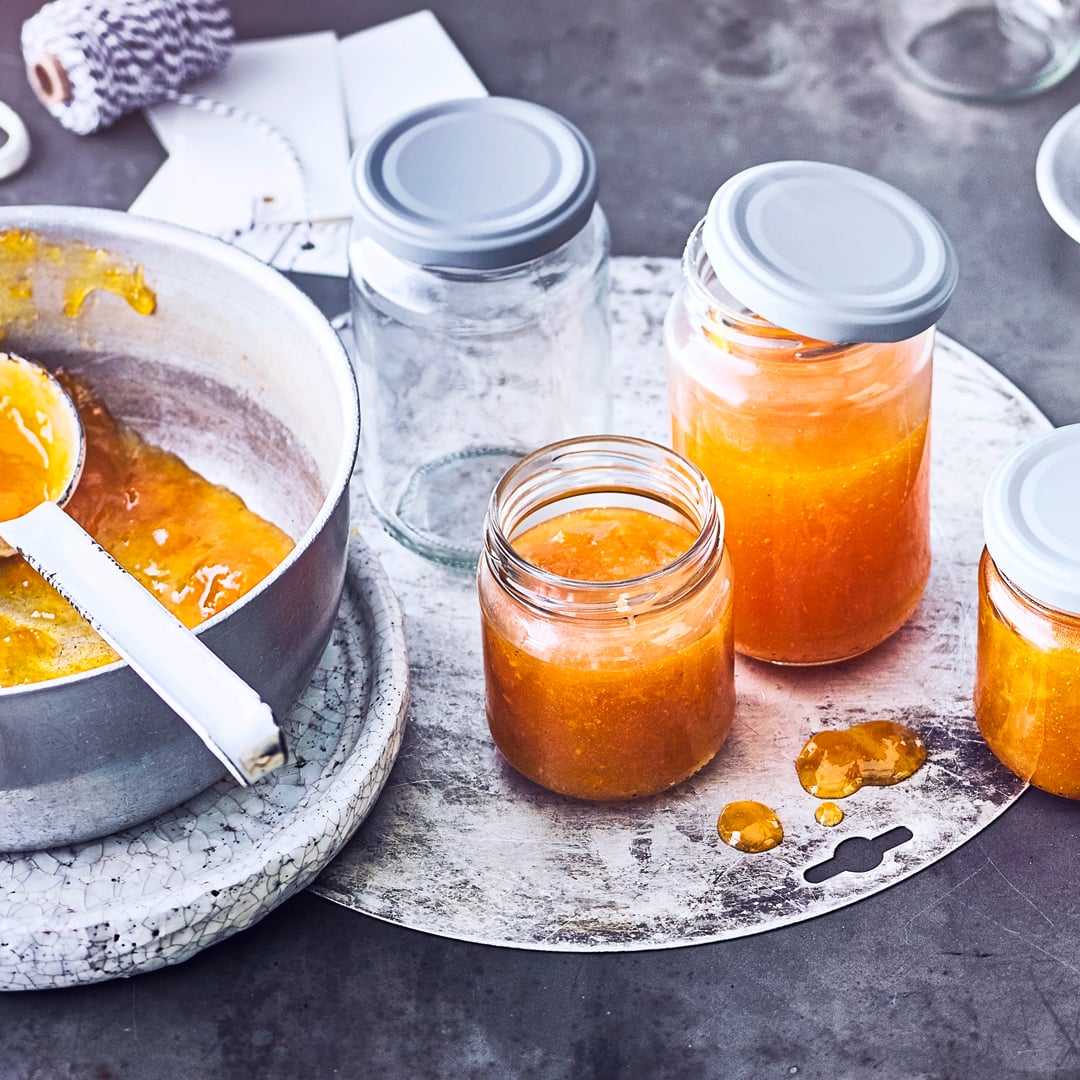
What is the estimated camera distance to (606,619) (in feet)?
2.54

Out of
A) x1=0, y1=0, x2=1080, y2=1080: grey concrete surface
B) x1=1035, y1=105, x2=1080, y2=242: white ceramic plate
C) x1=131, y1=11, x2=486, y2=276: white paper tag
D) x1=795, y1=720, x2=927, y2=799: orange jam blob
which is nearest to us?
x1=0, y1=0, x2=1080, y2=1080: grey concrete surface

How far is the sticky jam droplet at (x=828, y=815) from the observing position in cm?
82

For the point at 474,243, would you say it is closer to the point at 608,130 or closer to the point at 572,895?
the point at 572,895

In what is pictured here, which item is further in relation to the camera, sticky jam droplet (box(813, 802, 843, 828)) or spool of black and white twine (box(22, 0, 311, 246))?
spool of black and white twine (box(22, 0, 311, 246))

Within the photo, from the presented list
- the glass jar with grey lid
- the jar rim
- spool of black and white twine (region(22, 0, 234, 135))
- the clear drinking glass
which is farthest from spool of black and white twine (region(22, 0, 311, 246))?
the clear drinking glass

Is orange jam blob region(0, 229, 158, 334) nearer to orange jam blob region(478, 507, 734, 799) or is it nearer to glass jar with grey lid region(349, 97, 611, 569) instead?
glass jar with grey lid region(349, 97, 611, 569)

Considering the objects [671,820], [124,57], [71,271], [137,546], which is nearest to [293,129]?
[124,57]

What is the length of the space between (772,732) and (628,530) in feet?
0.44

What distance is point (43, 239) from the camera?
3.04 ft

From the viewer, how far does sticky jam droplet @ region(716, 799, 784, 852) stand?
81 cm

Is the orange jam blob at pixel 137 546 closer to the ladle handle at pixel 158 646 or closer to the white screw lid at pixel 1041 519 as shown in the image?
the ladle handle at pixel 158 646

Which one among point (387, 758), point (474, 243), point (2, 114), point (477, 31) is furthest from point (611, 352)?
point (2, 114)

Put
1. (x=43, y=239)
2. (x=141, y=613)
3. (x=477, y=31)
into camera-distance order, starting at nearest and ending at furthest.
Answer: (x=141, y=613)
(x=43, y=239)
(x=477, y=31)

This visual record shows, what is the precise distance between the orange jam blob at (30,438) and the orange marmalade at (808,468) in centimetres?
35
